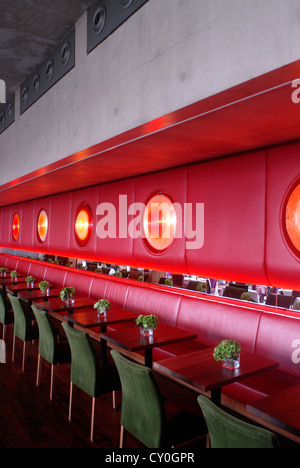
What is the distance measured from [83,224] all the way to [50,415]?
3.96 meters

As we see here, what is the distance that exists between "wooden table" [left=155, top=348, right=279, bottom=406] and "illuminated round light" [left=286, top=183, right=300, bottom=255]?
47.1 inches

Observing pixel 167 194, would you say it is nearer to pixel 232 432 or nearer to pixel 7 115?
pixel 232 432

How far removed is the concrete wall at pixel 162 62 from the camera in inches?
82.4

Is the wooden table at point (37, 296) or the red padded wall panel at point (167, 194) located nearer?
the red padded wall panel at point (167, 194)

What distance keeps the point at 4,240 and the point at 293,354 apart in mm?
9824

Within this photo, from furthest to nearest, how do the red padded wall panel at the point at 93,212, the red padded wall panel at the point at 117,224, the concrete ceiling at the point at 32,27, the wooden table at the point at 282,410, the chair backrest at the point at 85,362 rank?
the red padded wall panel at the point at 93,212
the red padded wall panel at the point at 117,224
the concrete ceiling at the point at 32,27
the chair backrest at the point at 85,362
the wooden table at the point at 282,410

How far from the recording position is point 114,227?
224 inches

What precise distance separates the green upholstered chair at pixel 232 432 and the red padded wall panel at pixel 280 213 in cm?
192

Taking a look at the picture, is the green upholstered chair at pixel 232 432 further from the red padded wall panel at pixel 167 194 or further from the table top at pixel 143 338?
the red padded wall panel at pixel 167 194

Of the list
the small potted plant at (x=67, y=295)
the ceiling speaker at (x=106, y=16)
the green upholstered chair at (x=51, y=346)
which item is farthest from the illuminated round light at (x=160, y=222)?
the ceiling speaker at (x=106, y=16)

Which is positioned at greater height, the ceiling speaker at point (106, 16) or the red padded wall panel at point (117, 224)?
the ceiling speaker at point (106, 16)

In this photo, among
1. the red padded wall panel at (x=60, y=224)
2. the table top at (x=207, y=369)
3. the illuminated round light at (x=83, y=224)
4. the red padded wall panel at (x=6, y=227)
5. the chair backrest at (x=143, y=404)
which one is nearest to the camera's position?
the chair backrest at (x=143, y=404)
